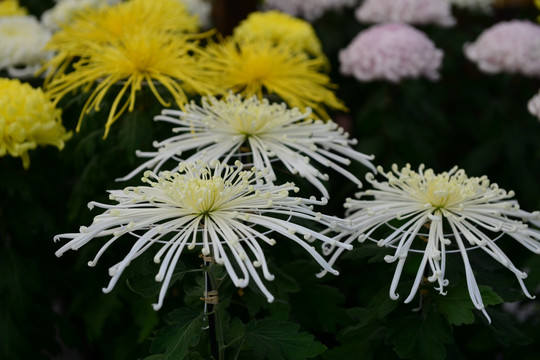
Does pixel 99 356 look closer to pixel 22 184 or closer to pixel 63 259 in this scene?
pixel 63 259

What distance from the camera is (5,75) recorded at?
5.71ft

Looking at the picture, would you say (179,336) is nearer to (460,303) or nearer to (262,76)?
(460,303)

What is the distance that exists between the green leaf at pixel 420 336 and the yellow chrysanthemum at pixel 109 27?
88 centimetres

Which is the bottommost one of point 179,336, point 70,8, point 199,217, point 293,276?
point 179,336

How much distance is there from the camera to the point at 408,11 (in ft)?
7.76

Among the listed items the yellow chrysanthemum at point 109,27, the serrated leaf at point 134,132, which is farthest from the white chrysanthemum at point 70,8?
the serrated leaf at point 134,132

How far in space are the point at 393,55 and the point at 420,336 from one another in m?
1.20

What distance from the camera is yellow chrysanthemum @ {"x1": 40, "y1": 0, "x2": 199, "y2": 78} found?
152 cm

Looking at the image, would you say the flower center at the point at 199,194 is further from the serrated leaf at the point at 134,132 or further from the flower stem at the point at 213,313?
the serrated leaf at the point at 134,132

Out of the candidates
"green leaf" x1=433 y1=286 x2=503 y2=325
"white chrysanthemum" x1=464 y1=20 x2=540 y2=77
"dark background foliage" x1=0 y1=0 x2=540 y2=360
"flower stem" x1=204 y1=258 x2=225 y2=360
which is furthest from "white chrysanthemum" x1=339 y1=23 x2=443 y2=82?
"flower stem" x1=204 y1=258 x2=225 y2=360

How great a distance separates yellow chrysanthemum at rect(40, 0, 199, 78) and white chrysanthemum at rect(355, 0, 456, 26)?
3.25ft

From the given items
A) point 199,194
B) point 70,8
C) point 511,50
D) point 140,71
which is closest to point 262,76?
point 140,71

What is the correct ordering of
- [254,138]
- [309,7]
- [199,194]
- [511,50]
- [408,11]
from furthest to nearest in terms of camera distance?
[309,7] < [408,11] < [511,50] < [254,138] < [199,194]

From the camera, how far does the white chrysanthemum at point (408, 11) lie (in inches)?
93.0
